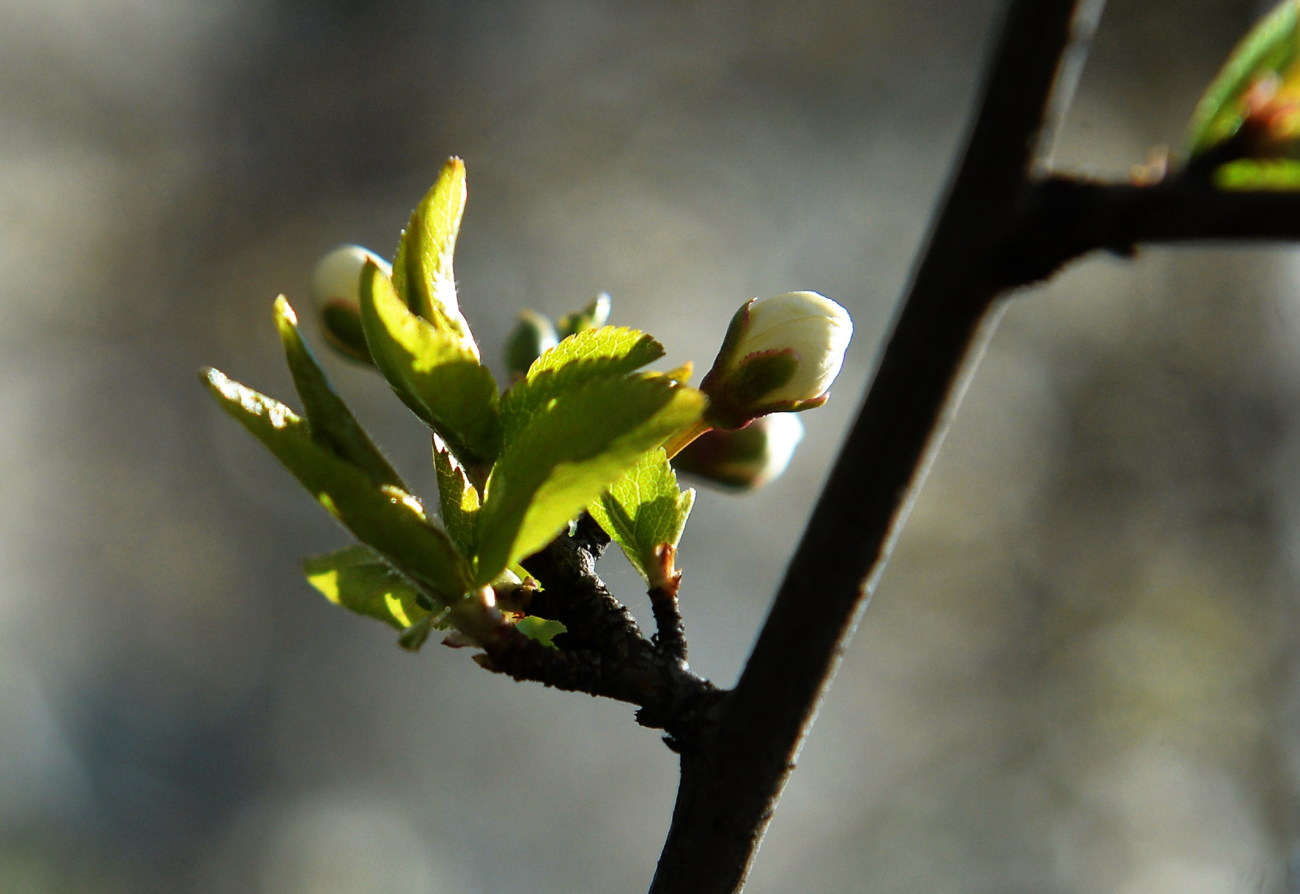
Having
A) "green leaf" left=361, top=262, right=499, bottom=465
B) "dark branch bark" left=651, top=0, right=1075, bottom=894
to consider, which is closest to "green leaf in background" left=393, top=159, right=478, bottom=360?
"green leaf" left=361, top=262, right=499, bottom=465

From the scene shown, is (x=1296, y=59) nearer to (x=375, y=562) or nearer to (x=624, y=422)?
(x=624, y=422)

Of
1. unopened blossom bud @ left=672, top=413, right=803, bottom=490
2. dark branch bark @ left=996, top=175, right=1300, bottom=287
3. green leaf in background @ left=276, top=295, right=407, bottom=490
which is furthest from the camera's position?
unopened blossom bud @ left=672, top=413, right=803, bottom=490

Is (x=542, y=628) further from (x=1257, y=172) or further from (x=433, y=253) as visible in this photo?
(x=1257, y=172)

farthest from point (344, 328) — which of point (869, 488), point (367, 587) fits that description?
point (869, 488)

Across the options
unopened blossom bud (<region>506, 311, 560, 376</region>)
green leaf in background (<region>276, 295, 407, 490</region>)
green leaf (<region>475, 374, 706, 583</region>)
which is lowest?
unopened blossom bud (<region>506, 311, 560, 376</region>)

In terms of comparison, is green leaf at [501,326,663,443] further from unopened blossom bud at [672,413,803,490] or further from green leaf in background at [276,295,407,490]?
unopened blossom bud at [672,413,803,490]

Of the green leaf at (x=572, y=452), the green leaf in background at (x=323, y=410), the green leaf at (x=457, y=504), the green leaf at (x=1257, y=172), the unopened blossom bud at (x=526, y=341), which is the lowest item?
the unopened blossom bud at (x=526, y=341)

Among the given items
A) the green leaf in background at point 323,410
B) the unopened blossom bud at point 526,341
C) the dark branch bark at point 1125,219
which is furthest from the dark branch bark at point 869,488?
the unopened blossom bud at point 526,341

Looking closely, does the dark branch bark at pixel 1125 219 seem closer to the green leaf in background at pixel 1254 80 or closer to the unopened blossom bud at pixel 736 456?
the green leaf in background at pixel 1254 80
